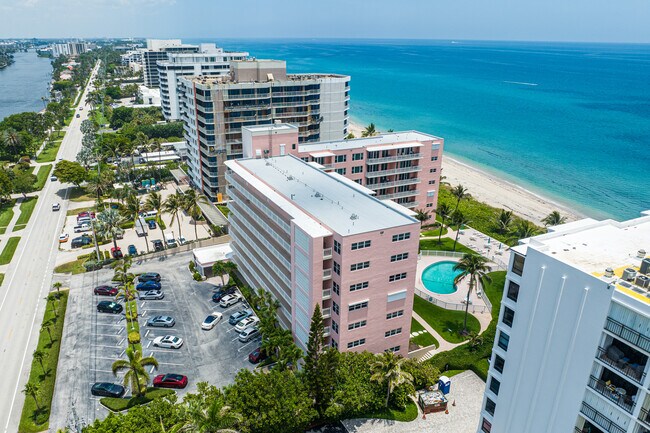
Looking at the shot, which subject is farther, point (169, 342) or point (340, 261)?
point (169, 342)

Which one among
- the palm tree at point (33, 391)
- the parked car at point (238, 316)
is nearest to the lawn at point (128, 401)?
the palm tree at point (33, 391)

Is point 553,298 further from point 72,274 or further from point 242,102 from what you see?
point 242,102

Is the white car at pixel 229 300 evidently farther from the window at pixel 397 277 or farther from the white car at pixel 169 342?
the window at pixel 397 277

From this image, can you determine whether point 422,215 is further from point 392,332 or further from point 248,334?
point 248,334

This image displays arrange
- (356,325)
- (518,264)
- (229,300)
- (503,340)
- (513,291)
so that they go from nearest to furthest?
(518,264), (513,291), (503,340), (356,325), (229,300)

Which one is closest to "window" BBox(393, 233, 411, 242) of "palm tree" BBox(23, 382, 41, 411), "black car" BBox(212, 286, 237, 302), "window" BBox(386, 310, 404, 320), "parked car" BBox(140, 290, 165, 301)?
"window" BBox(386, 310, 404, 320)

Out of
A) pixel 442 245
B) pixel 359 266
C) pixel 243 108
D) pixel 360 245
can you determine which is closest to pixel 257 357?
pixel 359 266

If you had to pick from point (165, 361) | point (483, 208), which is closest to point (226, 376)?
point (165, 361)
